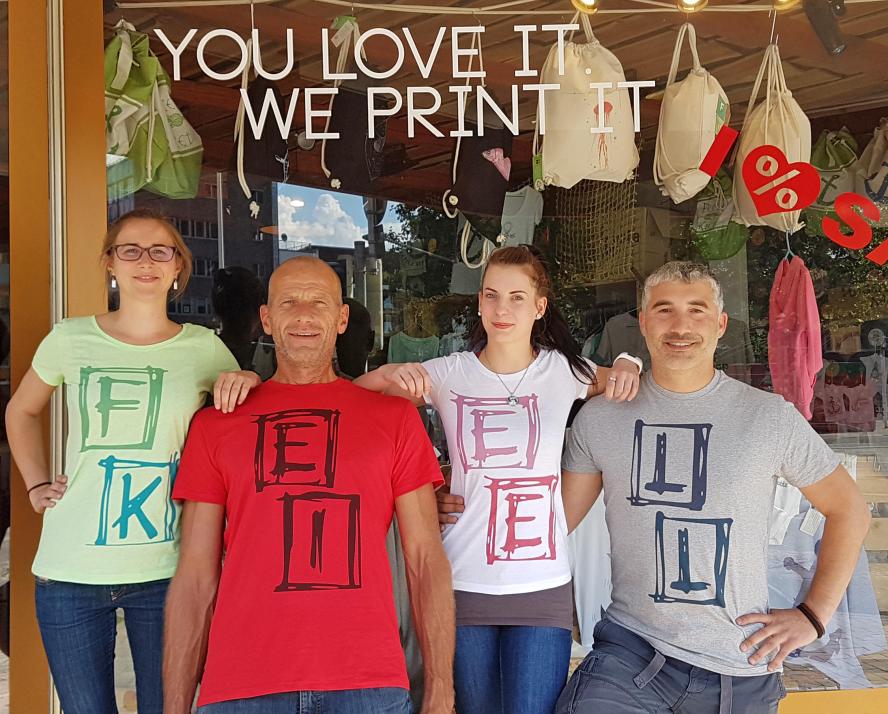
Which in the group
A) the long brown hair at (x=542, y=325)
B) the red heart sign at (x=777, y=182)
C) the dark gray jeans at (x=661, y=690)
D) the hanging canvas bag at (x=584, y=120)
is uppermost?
the hanging canvas bag at (x=584, y=120)

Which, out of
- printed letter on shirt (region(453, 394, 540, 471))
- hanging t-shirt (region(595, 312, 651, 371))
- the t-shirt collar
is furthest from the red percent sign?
printed letter on shirt (region(453, 394, 540, 471))

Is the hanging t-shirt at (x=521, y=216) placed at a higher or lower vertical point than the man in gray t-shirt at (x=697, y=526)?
higher

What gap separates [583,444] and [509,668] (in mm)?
579

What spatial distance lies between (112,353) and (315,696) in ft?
3.13

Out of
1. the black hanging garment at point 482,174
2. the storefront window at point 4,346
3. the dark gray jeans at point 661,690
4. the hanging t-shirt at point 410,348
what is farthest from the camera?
the hanging t-shirt at point 410,348

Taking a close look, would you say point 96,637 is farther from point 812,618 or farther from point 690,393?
point 812,618

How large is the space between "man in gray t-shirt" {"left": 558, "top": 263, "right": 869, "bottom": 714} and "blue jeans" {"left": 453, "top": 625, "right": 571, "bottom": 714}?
53 mm

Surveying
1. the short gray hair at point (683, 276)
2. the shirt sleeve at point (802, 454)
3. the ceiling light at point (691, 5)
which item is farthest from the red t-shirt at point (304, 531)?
the ceiling light at point (691, 5)

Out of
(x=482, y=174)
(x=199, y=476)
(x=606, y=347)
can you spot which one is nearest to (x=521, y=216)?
(x=482, y=174)

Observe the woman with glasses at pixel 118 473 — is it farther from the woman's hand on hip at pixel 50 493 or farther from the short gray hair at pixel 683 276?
the short gray hair at pixel 683 276

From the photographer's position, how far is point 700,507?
2.10m

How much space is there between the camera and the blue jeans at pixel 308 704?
73.7 inches

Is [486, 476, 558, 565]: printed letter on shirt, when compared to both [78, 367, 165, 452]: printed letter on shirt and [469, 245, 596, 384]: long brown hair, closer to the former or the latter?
[469, 245, 596, 384]: long brown hair

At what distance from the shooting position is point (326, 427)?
207 cm
